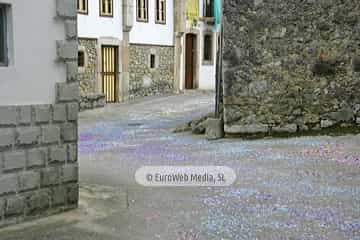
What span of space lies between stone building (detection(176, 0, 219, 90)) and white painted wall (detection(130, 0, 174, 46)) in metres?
0.92

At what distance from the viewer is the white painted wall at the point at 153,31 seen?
2102 centimetres

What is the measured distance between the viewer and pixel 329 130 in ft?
33.0

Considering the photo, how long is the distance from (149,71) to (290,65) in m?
12.6

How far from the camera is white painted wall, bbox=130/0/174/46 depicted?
21.0 metres

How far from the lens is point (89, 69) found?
61.9 feet

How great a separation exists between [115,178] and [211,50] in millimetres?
19865

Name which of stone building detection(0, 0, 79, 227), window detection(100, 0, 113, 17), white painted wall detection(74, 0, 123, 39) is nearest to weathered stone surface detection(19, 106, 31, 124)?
stone building detection(0, 0, 79, 227)

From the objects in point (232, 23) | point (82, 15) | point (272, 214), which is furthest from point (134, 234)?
point (82, 15)

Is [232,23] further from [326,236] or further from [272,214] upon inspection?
[326,236]

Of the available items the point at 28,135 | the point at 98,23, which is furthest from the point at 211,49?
the point at 28,135

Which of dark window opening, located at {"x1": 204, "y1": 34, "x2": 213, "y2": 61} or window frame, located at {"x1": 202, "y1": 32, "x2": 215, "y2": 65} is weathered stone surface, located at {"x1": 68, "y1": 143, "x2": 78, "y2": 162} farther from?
dark window opening, located at {"x1": 204, "y1": 34, "x2": 213, "y2": 61}

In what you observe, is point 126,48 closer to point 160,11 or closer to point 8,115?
point 160,11

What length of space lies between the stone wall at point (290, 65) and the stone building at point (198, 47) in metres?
13.9

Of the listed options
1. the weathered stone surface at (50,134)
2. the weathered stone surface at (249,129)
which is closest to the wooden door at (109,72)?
the weathered stone surface at (249,129)
